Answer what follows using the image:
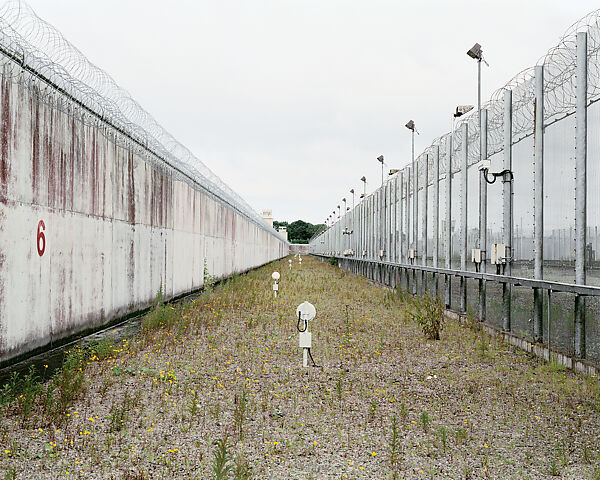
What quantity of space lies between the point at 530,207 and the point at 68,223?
7082 millimetres

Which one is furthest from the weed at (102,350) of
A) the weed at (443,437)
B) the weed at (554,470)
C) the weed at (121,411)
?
the weed at (554,470)

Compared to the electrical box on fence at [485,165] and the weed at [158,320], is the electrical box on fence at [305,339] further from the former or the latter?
the electrical box on fence at [485,165]

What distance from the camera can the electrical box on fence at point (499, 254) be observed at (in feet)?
31.9

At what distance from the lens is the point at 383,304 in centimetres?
1453

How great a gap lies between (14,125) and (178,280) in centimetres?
934

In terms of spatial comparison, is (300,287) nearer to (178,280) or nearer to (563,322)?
(178,280)

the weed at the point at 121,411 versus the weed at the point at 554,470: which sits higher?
the weed at the point at 121,411

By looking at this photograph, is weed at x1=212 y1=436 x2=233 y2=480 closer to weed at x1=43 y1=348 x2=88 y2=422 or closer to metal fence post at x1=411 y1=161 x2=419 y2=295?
weed at x1=43 y1=348 x2=88 y2=422

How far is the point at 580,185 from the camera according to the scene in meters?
7.31

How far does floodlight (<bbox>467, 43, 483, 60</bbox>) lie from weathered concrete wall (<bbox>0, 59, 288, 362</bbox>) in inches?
290

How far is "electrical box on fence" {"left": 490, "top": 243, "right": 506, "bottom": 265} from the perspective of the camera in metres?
9.73

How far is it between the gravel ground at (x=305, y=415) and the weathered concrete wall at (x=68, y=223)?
3.17 feet

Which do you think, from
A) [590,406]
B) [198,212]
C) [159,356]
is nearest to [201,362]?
[159,356]

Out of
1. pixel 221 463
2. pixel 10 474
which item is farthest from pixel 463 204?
pixel 10 474
